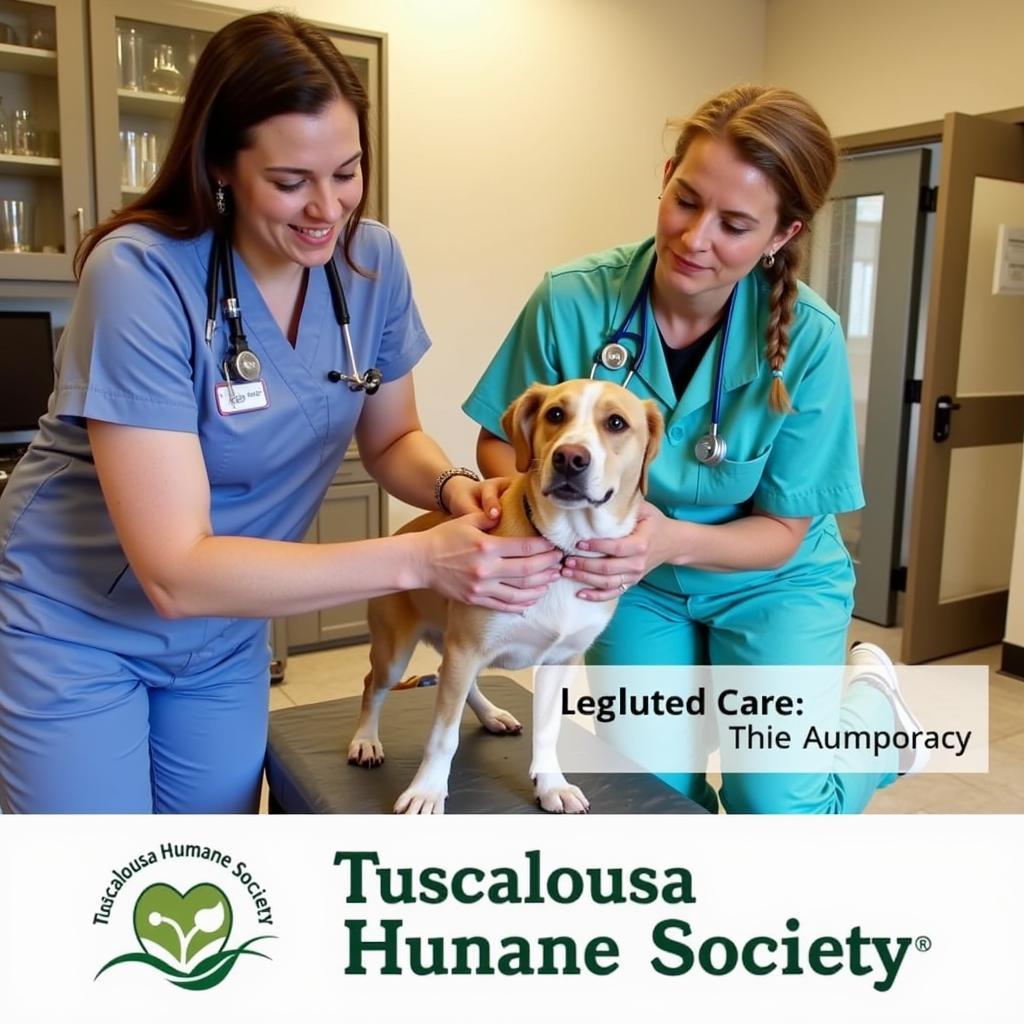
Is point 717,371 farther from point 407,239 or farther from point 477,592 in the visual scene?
point 407,239

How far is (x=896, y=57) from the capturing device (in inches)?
162

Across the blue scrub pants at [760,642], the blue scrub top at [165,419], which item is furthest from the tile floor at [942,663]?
the blue scrub top at [165,419]

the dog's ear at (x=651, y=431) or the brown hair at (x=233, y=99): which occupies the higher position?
the brown hair at (x=233, y=99)

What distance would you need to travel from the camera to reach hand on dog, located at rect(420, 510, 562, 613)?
1277 millimetres

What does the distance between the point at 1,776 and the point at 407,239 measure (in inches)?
114

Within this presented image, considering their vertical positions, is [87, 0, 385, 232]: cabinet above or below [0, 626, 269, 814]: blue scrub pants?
above

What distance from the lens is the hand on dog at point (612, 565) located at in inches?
53.3

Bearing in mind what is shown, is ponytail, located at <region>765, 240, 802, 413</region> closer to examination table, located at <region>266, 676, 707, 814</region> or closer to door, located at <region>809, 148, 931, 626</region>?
examination table, located at <region>266, 676, 707, 814</region>

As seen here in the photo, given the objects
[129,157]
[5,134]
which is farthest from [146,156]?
[5,134]

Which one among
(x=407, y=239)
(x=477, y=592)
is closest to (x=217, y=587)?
(x=477, y=592)

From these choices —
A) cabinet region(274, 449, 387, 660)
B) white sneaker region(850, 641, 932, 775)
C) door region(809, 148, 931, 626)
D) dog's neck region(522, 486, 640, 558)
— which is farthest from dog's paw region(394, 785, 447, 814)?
door region(809, 148, 931, 626)

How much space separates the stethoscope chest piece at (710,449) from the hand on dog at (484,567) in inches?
16.4


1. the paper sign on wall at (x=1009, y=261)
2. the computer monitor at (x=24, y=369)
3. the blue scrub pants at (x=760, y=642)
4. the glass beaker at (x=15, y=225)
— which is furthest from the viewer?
the paper sign on wall at (x=1009, y=261)

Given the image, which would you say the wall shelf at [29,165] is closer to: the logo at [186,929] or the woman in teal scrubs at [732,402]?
the woman in teal scrubs at [732,402]
